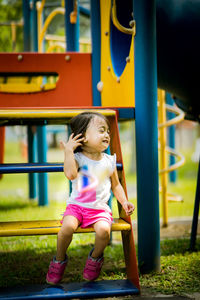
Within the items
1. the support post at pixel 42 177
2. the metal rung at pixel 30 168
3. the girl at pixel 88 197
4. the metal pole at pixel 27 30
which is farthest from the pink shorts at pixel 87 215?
the metal pole at pixel 27 30

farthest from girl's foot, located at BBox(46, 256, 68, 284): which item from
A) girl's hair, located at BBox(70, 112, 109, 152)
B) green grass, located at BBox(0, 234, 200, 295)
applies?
girl's hair, located at BBox(70, 112, 109, 152)

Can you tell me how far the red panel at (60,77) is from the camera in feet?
Answer: 12.8

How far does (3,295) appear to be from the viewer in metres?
2.21

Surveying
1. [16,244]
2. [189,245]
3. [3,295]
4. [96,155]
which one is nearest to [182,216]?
[189,245]

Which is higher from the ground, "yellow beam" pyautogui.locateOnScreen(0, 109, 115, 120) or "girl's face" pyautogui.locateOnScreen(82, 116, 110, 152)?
"yellow beam" pyautogui.locateOnScreen(0, 109, 115, 120)

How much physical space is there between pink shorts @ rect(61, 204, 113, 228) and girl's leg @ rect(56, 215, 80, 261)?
0.04m

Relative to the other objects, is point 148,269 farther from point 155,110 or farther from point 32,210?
point 32,210

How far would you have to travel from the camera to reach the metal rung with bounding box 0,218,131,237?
2.28 meters

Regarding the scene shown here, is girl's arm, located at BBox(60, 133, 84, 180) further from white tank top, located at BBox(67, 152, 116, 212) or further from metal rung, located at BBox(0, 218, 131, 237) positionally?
metal rung, located at BBox(0, 218, 131, 237)

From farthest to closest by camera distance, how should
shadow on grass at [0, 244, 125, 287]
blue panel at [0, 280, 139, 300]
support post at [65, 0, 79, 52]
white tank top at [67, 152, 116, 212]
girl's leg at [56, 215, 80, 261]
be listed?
support post at [65, 0, 79, 52] → shadow on grass at [0, 244, 125, 287] → white tank top at [67, 152, 116, 212] → girl's leg at [56, 215, 80, 261] → blue panel at [0, 280, 139, 300]

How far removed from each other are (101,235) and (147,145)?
820 mm

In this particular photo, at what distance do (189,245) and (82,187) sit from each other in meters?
1.69

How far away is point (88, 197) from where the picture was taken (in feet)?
7.88

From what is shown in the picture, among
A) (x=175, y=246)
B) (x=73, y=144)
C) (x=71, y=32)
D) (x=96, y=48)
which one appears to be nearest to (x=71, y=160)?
(x=73, y=144)
